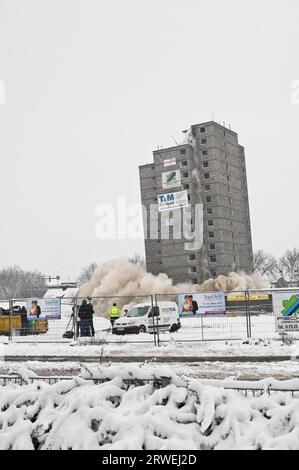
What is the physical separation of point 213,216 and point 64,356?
8289 cm

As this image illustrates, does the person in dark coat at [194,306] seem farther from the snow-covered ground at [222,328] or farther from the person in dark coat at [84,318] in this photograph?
the person in dark coat at [84,318]

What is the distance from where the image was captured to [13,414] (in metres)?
6.91

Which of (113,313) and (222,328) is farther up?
(113,313)

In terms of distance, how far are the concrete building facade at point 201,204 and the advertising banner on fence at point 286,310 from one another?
3074 inches

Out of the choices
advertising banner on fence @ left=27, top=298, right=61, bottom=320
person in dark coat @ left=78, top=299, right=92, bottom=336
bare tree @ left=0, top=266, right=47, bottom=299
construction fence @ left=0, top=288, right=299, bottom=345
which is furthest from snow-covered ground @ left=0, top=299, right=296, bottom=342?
bare tree @ left=0, top=266, right=47, bottom=299

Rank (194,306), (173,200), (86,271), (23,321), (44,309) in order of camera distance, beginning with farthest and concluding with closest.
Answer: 1. (86,271)
2. (173,200)
3. (23,321)
4. (44,309)
5. (194,306)

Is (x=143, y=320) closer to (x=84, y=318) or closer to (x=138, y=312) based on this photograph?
(x=138, y=312)

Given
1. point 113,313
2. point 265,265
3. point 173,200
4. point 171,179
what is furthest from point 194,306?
point 265,265

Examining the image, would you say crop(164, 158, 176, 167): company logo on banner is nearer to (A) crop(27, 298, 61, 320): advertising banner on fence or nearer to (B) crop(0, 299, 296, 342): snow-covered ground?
(A) crop(27, 298, 61, 320): advertising banner on fence

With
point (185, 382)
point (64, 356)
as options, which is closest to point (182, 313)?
point (64, 356)

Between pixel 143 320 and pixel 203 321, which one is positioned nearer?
pixel 203 321

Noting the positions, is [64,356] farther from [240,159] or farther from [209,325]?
[240,159]

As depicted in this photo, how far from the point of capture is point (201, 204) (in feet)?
328

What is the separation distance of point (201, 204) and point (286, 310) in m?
81.5
